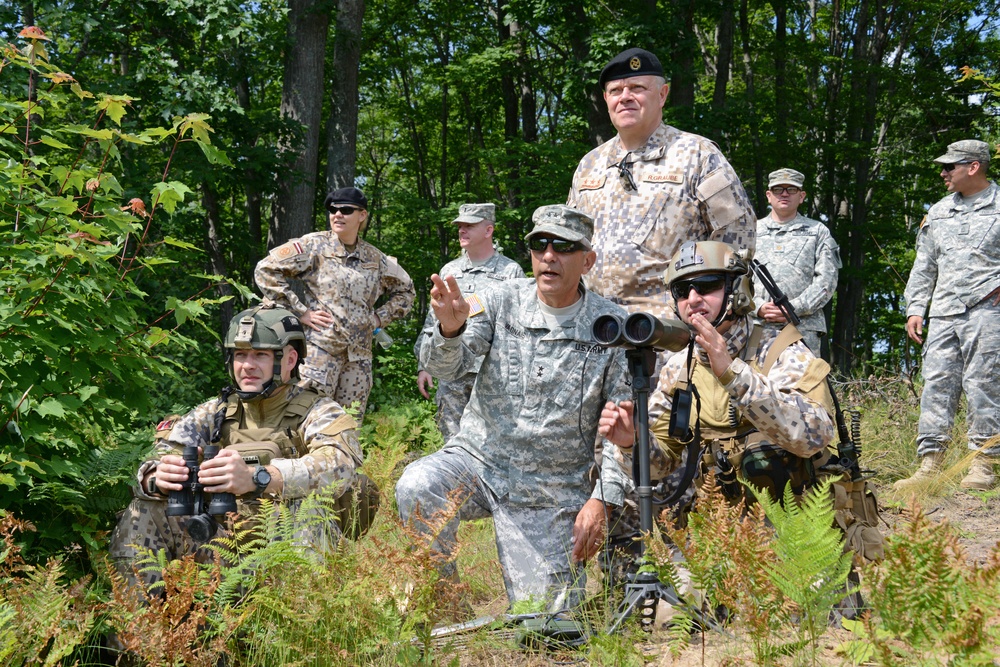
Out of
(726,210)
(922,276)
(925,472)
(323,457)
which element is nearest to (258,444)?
(323,457)

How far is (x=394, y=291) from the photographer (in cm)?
761

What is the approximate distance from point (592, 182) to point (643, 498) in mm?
2009

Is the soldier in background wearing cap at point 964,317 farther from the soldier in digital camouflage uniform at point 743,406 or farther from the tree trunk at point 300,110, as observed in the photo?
the tree trunk at point 300,110

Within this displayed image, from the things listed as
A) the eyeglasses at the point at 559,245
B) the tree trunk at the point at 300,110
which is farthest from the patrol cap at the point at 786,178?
the tree trunk at the point at 300,110

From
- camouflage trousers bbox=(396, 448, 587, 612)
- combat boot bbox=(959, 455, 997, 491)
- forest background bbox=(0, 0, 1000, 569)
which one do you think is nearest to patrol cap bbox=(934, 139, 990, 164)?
forest background bbox=(0, 0, 1000, 569)

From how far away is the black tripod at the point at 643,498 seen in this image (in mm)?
3227

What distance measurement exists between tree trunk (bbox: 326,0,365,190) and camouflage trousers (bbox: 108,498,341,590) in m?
8.90

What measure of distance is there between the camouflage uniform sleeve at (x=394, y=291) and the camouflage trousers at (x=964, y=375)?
4.06m

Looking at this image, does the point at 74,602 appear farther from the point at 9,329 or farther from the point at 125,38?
the point at 125,38

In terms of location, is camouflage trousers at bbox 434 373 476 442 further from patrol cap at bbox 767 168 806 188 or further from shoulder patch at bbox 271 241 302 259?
patrol cap at bbox 767 168 806 188

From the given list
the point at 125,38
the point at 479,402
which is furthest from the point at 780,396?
the point at 125,38

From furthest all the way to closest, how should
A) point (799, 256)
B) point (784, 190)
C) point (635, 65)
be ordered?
point (784, 190), point (799, 256), point (635, 65)

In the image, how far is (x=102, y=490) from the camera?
13.0ft

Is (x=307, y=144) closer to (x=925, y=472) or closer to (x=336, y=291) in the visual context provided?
(x=336, y=291)
